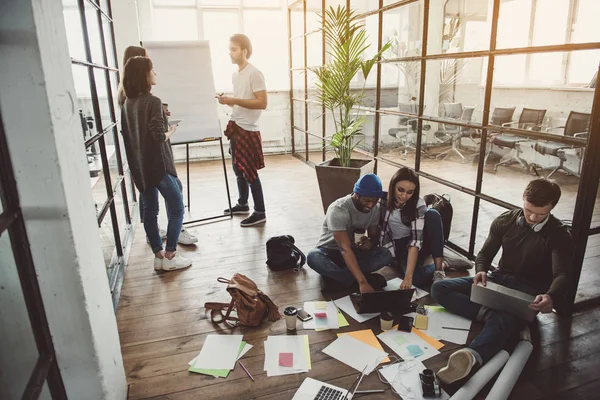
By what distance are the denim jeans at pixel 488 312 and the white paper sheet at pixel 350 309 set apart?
1.28ft

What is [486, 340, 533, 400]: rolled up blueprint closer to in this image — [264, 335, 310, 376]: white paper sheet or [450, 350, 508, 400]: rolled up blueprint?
[450, 350, 508, 400]: rolled up blueprint

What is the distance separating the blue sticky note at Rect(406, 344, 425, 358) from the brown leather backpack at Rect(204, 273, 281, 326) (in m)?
0.70

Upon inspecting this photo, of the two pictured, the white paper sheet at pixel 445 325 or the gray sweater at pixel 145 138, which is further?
the gray sweater at pixel 145 138

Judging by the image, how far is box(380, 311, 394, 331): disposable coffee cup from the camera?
2.12m

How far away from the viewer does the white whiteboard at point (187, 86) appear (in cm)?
347

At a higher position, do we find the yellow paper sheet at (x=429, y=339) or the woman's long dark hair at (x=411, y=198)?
the woman's long dark hair at (x=411, y=198)

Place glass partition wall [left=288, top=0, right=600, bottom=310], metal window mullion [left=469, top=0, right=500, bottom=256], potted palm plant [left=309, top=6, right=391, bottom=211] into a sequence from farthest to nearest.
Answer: glass partition wall [left=288, top=0, right=600, bottom=310] < potted palm plant [left=309, top=6, right=391, bottom=211] < metal window mullion [left=469, top=0, right=500, bottom=256]

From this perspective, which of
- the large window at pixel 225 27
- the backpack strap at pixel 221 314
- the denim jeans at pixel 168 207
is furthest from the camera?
the large window at pixel 225 27

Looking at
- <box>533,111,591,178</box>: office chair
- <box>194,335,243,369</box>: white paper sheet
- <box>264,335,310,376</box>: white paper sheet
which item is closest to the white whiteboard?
<box>194,335,243,369</box>: white paper sheet

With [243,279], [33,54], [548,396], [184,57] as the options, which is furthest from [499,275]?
[184,57]

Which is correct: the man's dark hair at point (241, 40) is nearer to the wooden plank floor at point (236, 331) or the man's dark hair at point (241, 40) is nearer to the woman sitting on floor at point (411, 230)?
the wooden plank floor at point (236, 331)

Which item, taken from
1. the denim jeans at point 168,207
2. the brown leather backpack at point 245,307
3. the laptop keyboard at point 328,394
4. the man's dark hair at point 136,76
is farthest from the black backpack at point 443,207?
the man's dark hair at point 136,76

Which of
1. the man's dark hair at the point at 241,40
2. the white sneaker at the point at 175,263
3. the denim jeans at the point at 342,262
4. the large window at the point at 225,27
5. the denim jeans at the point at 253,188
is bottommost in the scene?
the white sneaker at the point at 175,263

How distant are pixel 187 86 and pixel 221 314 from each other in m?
2.09
